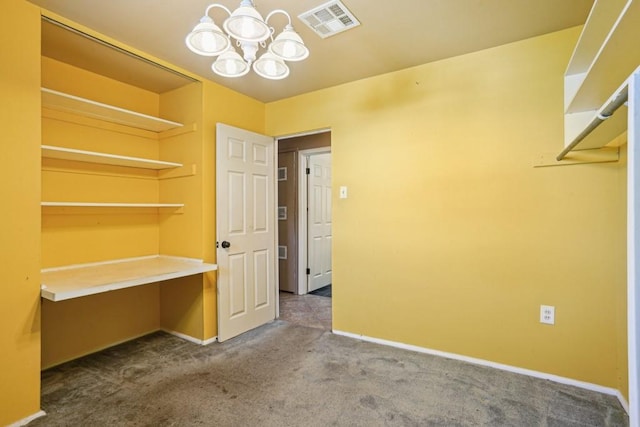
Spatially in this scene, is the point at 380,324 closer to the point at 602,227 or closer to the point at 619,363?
the point at 619,363

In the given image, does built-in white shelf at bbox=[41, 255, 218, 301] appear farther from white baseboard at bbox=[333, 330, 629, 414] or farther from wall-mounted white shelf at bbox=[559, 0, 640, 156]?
wall-mounted white shelf at bbox=[559, 0, 640, 156]

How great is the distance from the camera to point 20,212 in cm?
181

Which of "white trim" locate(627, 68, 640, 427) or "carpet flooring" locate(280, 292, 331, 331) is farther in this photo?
"carpet flooring" locate(280, 292, 331, 331)

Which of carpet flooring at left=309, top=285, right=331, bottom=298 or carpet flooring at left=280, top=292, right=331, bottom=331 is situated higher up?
carpet flooring at left=309, top=285, right=331, bottom=298

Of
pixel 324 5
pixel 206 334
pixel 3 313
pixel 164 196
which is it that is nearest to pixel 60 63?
pixel 164 196

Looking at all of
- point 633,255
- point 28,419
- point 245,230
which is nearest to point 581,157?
point 633,255

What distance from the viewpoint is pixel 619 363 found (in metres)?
2.00

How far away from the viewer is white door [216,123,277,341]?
2.91 meters

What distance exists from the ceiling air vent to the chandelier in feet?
1.35

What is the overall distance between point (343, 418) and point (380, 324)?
112 centimetres

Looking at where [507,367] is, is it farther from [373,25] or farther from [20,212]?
[20,212]

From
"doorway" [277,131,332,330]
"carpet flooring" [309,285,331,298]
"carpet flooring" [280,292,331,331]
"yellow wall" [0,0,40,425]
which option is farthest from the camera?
"carpet flooring" [309,285,331,298]

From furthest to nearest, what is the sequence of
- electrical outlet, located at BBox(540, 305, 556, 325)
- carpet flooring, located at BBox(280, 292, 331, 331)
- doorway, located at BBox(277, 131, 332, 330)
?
doorway, located at BBox(277, 131, 332, 330)
carpet flooring, located at BBox(280, 292, 331, 331)
electrical outlet, located at BBox(540, 305, 556, 325)

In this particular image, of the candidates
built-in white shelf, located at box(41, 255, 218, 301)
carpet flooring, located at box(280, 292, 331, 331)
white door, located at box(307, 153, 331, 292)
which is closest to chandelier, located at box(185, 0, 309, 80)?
built-in white shelf, located at box(41, 255, 218, 301)
